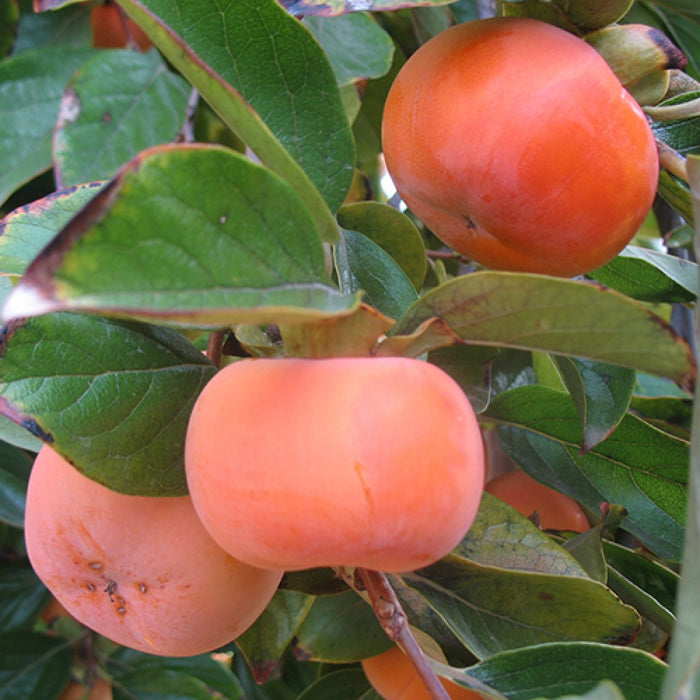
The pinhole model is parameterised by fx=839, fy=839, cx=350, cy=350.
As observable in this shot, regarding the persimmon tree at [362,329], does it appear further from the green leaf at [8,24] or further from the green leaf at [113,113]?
the green leaf at [8,24]

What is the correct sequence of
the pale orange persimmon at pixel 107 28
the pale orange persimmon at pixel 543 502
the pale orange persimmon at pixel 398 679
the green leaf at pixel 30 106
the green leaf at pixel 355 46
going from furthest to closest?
1. the pale orange persimmon at pixel 107 28
2. the green leaf at pixel 30 106
3. the green leaf at pixel 355 46
4. the pale orange persimmon at pixel 543 502
5. the pale orange persimmon at pixel 398 679

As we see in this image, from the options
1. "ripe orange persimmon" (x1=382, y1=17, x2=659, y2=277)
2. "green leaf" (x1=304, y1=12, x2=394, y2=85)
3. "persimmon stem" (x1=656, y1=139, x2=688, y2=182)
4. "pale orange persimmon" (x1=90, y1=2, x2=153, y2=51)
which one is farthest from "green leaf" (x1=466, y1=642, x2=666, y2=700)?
"pale orange persimmon" (x1=90, y1=2, x2=153, y2=51)

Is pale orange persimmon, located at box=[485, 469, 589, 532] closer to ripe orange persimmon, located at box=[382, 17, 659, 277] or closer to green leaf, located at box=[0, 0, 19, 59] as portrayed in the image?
ripe orange persimmon, located at box=[382, 17, 659, 277]

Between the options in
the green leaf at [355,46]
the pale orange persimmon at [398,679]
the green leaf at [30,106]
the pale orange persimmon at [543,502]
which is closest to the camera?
the pale orange persimmon at [398,679]

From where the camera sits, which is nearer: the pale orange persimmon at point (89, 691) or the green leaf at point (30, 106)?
the green leaf at point (30, 106)

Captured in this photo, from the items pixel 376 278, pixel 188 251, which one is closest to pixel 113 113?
pixel 376 278

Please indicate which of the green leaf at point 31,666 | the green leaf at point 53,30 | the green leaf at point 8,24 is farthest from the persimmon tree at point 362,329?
the green leaf at point 31,666

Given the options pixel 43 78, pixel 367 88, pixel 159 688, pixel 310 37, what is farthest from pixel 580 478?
pixel 43 78
